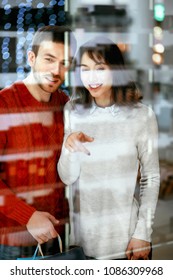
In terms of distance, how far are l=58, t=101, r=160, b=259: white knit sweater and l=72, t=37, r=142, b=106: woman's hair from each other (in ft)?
0.17

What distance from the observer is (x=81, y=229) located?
209cm

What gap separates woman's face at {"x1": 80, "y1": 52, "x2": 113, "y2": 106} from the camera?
79.4 inches

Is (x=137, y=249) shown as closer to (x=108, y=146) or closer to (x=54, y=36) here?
(x=108, y=146)

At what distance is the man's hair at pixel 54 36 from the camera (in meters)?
1.99

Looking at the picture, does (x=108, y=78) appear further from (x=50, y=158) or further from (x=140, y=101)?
(x=50, y=158)

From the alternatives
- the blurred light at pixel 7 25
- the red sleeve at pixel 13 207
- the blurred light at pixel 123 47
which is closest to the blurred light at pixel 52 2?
the blurred light at pixel 7 25

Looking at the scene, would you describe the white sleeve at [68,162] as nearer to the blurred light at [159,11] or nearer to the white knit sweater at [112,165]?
the white knit sweater at [112,165]

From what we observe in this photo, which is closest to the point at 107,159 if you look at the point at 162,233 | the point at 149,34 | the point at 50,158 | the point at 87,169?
the point at 87,169

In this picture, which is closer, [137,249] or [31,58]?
[31,58]

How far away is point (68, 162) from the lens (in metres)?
2.04

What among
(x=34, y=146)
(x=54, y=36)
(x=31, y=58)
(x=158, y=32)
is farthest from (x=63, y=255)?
(x=158, y=32)

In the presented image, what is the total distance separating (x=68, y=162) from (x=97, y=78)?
17.9 inches

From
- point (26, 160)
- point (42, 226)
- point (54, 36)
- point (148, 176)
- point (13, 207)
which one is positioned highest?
point (54, 36)

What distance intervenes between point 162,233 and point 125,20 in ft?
3.66
